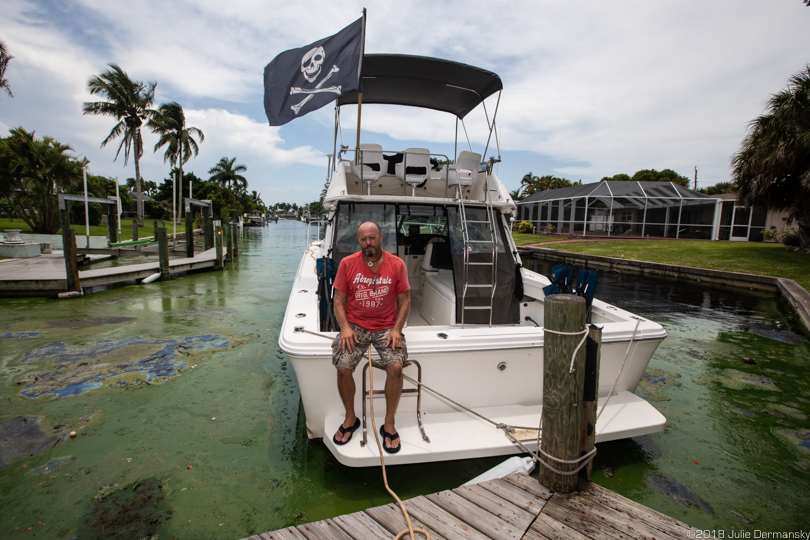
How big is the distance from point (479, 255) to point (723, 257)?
50.7 ft

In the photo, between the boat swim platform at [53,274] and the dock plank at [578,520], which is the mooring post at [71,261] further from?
the dock plank at [578,520]

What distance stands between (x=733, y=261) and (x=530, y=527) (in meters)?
16.0

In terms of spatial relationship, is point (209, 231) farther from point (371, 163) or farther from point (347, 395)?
point (347, 395)

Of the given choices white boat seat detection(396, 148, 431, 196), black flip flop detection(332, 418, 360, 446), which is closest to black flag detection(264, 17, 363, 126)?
white boat seat detection(396, 148, 431, 196)

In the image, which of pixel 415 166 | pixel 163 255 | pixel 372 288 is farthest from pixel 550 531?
pixel 163 255

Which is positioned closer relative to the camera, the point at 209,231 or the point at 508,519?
the point at 508,519

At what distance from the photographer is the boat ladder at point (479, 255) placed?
407 cm

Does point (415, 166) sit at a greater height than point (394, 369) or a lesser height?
greater

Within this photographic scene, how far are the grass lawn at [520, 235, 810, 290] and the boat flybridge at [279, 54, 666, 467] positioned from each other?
399 inches

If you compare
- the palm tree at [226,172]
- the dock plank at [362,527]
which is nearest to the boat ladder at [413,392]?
the dock plank at [362,527]

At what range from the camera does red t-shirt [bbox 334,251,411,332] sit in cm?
296

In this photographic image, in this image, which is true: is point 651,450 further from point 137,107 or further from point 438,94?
point 137,107

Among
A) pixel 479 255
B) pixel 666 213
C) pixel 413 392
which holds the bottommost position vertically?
pixel 413 392

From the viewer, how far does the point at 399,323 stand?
2.88m
